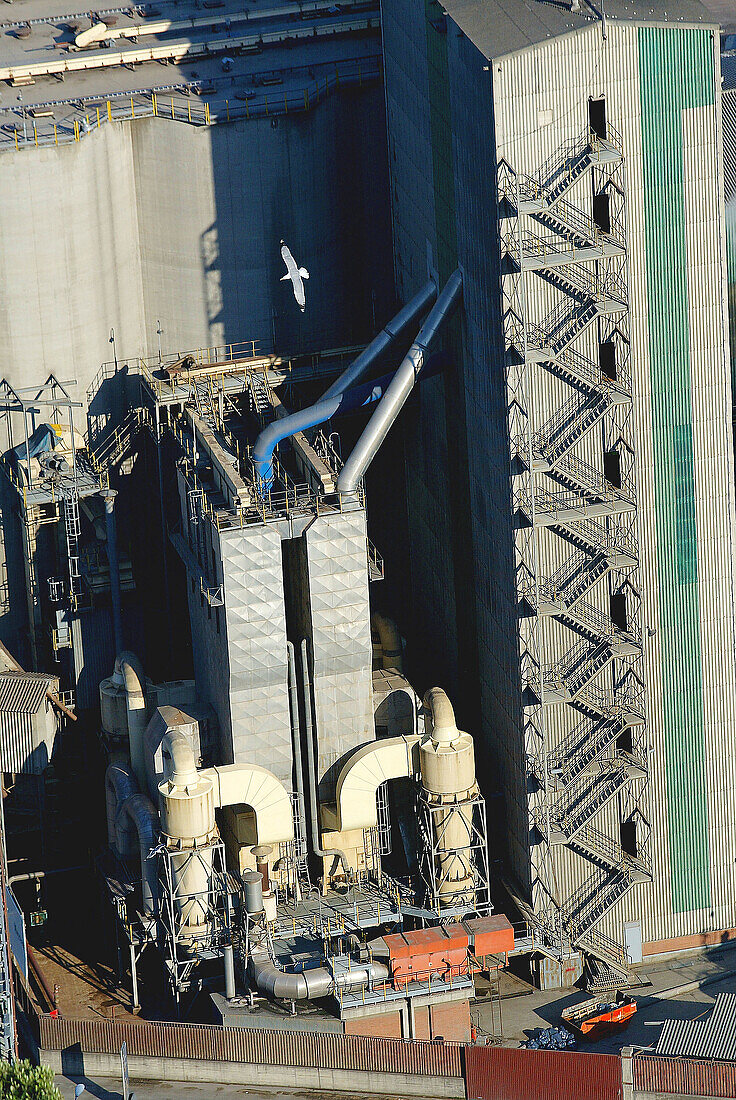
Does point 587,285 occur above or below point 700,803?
above

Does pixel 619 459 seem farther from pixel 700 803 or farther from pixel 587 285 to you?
pixel 700 803

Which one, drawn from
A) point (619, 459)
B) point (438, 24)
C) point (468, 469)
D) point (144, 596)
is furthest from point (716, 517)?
point (144, 596)

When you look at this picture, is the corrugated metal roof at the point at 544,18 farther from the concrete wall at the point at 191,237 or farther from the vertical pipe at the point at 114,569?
the vertical pipe at the point at 114,569

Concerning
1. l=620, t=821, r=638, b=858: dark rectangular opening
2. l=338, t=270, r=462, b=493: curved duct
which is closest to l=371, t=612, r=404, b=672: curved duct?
l=338, t=270, r=462, b=493: curved duct

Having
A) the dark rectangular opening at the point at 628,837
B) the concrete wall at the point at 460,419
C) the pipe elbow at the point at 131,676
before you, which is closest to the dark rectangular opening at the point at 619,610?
the concrete wall at the point at 460,419

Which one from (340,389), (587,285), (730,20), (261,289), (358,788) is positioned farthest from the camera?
(730,20)
